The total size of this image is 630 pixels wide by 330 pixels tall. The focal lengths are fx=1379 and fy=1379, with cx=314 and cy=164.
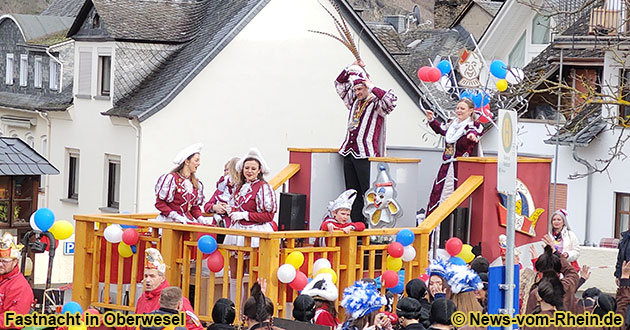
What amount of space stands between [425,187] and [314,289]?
478 cm

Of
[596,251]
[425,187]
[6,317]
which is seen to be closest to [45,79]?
[596,251]

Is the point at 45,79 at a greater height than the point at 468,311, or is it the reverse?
the point at 45,79

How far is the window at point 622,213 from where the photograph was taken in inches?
1176

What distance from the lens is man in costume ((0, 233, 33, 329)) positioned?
1062 centimetres

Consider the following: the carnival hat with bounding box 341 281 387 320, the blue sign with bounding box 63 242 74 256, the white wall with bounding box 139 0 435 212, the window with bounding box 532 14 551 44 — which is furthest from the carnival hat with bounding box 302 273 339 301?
the window with bounding box 532 14 551 44

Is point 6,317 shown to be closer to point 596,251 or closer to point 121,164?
point 596,251

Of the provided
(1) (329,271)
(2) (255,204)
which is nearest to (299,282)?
(1) (329,271)

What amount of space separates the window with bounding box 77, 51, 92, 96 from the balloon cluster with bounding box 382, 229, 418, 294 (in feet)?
72.7

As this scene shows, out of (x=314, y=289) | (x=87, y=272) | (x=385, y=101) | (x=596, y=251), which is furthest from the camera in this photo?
(x=596, y=251)

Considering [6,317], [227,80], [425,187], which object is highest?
[227,80]

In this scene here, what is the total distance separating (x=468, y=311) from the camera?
389 inches

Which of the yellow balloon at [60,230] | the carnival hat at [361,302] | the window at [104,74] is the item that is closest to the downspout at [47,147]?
the window at [104,74]

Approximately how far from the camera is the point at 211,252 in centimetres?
1180

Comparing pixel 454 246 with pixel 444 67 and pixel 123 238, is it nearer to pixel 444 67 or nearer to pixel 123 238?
pixel 123 238
